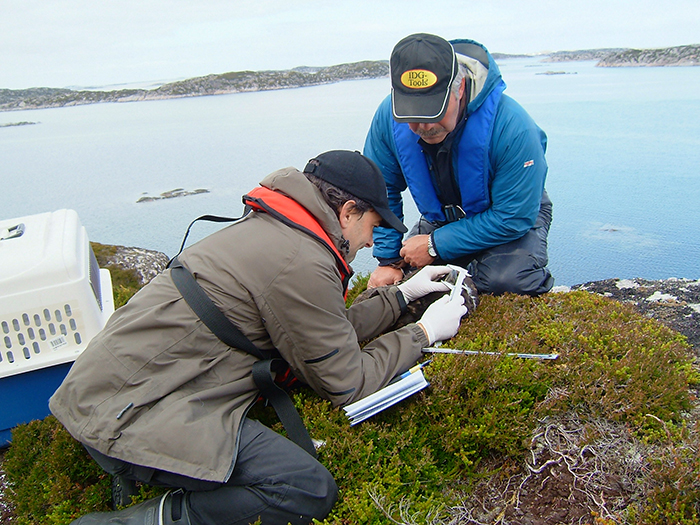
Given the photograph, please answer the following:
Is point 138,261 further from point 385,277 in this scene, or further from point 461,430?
point 461,430

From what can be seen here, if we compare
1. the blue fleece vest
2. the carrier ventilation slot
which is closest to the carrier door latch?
the carrier ventilation slot

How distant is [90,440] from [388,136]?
3.44 metres

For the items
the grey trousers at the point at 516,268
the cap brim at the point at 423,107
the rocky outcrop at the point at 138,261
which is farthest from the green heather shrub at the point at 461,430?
the rocky outcrop at the point at 138,261

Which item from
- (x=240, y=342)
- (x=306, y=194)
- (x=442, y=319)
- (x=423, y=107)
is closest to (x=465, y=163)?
(x=423, y=107)

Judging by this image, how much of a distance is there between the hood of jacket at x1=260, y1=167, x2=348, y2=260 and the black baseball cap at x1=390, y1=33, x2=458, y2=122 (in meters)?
1.36

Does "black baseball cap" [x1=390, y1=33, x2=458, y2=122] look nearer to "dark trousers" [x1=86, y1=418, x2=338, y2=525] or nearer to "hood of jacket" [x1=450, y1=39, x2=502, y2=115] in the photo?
"hood of jacket" [x1=450, y1=39, x2=502, y2=115]

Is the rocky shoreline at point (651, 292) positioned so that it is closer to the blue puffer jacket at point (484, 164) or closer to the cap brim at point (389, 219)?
the blue puffer jacket at point (484, 164)

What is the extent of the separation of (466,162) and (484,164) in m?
0.15

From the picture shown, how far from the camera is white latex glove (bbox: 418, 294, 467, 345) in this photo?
11.1ft

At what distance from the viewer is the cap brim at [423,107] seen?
3693mm

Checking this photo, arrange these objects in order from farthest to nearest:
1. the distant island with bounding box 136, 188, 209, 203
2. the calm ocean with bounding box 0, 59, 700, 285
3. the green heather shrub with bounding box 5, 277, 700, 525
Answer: the distant island with bounding box 136, 188, 209, 203 → the calm ocean with bounding box 0, 59, 700, 285 → the green heather shrub with bounding box 5, 277, 700, 525

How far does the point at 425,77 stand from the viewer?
144 inches

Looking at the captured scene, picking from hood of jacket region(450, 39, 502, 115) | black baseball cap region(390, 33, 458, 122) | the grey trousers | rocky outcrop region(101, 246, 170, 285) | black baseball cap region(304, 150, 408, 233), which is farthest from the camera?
rocky outcrop region(101, 246, 170, 285)

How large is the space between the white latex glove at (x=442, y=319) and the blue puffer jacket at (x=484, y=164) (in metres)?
0.96
